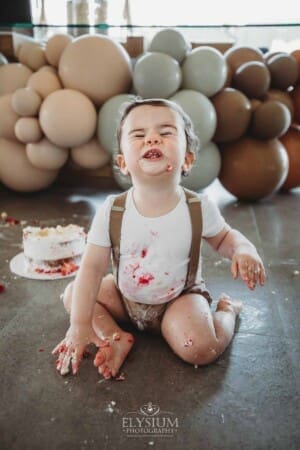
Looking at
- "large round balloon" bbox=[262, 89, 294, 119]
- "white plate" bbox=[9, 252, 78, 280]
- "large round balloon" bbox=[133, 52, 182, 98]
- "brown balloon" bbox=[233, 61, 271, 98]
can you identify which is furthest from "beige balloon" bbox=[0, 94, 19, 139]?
"large round balloon" bbox=[262, 89, 294, 119]

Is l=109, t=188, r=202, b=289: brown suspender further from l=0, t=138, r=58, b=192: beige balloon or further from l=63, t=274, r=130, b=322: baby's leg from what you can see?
l=0, t=138, r=58, b=192: beige balloon

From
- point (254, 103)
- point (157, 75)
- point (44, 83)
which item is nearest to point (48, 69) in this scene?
point (44, 83)

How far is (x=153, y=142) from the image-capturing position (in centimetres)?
85

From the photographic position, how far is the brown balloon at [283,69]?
2.14 meters

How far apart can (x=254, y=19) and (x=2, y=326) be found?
2914mm

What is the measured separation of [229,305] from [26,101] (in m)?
1.35

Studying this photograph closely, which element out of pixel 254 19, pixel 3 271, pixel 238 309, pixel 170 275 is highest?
pixel 254 19

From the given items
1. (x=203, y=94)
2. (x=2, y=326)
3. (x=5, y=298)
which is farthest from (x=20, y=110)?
(x=2, y=326)

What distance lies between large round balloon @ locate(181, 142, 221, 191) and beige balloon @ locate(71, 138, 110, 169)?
0.40 meters

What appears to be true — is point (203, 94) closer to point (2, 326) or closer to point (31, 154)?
point (31, 154)

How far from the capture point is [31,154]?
205cm

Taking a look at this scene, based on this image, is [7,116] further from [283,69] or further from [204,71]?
[283,69]

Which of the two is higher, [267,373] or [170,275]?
[170,275]

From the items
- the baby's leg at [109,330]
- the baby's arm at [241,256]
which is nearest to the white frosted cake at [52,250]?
the baby's leg at [109,330]
